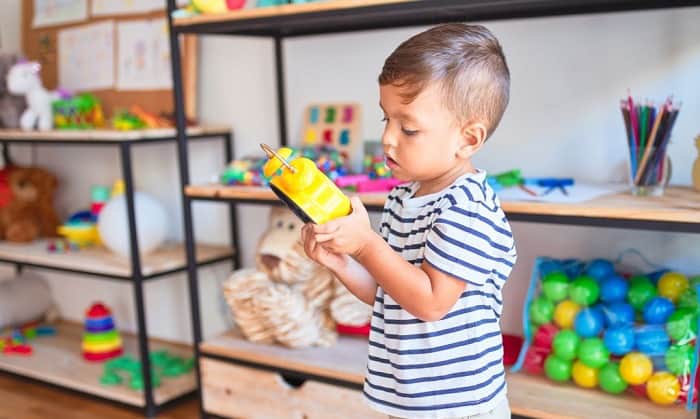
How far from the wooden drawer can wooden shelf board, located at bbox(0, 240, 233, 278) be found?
327mm

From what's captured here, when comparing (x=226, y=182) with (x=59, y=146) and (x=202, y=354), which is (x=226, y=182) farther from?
(x=59, y=146)

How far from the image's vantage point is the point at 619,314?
4.68 feet

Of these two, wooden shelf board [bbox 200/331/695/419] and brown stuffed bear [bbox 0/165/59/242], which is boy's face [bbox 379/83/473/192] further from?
brown stuffed bear [bbox 0/165/59/242]

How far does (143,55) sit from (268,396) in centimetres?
116

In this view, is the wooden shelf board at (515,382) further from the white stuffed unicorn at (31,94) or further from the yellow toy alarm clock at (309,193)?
the white stuffed unicorn at (31,94)

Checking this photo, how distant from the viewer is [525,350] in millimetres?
1556

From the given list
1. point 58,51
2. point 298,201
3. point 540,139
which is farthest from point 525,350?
point 58,51

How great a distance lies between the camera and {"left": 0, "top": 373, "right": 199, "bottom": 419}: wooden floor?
Result: 2062 mm

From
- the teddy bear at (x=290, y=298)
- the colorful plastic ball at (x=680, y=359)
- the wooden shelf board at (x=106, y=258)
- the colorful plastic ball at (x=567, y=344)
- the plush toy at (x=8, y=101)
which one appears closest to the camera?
the colorful plastic ball at (x=680, y=359)

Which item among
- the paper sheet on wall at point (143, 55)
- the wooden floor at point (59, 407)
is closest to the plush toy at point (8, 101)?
the paper sheet on wall at point (143, 55)

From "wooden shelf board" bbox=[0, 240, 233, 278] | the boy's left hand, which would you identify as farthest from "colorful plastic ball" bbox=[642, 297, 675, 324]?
"wooden shelf board" bbox=[0, 240, 233, 278]

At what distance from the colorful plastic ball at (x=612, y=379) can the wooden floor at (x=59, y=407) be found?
3.65 feet

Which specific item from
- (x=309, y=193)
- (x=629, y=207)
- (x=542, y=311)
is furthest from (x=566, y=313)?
(x=309, y=193)

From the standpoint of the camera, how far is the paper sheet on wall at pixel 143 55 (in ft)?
7.46
